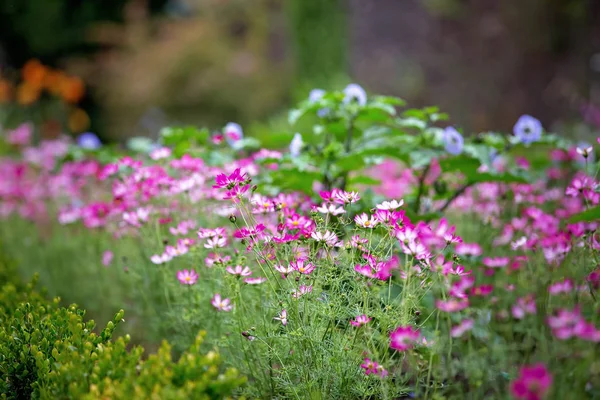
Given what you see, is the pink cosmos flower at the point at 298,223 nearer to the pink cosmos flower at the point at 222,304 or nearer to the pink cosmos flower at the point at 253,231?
the pink cosmos flower at the point at 253,231

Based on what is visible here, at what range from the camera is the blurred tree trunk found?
8891 mm

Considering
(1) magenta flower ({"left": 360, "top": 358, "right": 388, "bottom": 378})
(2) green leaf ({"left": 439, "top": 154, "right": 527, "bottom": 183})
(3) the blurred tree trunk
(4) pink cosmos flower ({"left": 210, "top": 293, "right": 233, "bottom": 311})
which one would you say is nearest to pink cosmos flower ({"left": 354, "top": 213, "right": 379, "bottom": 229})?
(1) magenta flower ({"left": 360, "top": 358, "right": 388, "bottom": 378})

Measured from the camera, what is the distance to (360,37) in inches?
328

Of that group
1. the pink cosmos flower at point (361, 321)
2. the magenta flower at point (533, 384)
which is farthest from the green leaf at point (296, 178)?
the magenta flower at point (533, 384)

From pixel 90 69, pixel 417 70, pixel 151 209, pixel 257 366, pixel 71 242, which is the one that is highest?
pixel 90 69

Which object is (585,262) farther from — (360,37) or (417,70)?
(360,37)

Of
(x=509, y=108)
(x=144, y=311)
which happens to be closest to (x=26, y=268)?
(x=144, y=311)

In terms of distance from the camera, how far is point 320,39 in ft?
29.4

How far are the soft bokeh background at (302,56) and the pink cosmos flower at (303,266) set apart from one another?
2.75m

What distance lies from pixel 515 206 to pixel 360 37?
5.79m

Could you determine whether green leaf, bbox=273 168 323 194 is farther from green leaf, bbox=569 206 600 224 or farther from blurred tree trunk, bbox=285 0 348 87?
blurred tree trunk, bbox=285 0 348 87

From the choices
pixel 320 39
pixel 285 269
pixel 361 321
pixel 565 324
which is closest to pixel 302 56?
pixel 320 39

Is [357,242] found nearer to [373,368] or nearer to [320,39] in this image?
[373,368]

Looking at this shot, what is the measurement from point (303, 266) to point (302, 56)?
25.9 feet
